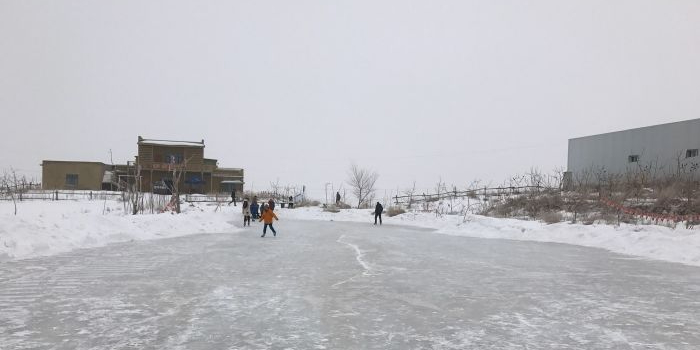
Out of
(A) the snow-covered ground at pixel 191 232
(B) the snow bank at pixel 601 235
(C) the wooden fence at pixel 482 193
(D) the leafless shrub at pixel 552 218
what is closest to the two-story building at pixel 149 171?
(C) the wooden fence at pixel 482 193

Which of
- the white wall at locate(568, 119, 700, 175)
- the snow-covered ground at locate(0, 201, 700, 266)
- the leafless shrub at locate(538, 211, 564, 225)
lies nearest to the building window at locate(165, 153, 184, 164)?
the snow-covered ground at locate(0, 201, 700, 266)

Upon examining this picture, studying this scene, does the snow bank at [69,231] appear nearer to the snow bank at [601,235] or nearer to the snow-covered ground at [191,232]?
the snow-covered ground at [191,232]

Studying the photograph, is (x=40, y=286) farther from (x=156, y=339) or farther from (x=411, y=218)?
(x=411, y=218)

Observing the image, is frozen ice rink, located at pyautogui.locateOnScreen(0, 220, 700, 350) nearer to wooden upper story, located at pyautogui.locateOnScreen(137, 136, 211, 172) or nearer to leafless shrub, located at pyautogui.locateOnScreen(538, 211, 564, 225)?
leafless shrub, located at pyautogui.locateOnScreen(538, 211, 564, 225)

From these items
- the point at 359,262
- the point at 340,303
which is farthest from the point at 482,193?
the point at 340,303

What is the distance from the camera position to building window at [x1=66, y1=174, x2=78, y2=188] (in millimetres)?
49500

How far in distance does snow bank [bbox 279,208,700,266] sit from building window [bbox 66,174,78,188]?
3981cm

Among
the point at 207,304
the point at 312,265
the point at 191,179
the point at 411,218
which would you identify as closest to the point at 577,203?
the point at 411,218

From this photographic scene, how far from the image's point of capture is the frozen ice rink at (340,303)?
4.79 meters

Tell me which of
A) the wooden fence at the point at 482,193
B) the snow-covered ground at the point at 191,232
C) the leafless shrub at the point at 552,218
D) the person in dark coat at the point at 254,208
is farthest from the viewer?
the wooden fence at the point at 482,193

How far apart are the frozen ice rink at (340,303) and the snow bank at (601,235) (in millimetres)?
2171

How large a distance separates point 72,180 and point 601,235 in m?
52.0

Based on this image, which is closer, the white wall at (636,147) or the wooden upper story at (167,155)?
the white wall at (636,147)

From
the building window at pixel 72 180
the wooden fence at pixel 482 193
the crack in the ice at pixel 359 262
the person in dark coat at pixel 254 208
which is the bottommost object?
the crack in the ice at pixel 359 262
